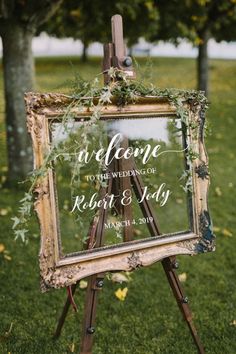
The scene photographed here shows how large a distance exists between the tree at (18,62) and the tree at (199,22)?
2718 millimetres

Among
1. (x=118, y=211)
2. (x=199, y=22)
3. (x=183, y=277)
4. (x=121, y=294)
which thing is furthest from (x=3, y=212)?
(x=199, y=22)

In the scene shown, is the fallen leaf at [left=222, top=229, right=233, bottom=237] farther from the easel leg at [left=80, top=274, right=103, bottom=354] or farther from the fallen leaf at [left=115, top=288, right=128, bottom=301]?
the easel leg at [left=80, top=274, right=103, bottom=354]

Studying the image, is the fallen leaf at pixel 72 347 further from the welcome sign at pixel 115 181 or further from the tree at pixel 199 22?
the tree at pixel 199 22

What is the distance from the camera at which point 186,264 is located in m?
4.65

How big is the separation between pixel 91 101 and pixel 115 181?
0.49 meters

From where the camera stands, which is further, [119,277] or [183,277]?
[183,277]

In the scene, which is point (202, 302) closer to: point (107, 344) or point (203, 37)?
point (107, 344)

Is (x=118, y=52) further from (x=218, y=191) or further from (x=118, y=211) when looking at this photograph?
(x=218, y=191)

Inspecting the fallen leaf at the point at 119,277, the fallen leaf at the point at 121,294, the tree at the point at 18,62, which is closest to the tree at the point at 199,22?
the tree at the point at 18,62

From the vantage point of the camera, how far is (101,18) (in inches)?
316

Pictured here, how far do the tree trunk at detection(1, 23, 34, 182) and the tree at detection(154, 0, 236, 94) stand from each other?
2870 mm

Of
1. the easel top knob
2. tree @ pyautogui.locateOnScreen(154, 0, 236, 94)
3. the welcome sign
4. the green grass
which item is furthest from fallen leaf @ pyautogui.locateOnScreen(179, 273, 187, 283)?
tree @ pyautogui.locateOnScreen(154, 0, 236, 94)

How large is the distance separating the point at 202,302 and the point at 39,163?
216cm

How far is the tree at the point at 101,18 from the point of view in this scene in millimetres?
7562
